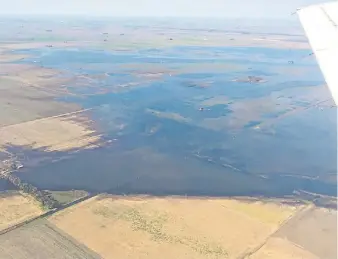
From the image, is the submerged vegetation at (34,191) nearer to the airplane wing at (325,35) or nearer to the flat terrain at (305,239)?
the flat terrain at (305,239)

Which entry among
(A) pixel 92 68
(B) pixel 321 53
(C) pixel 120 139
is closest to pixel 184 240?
(B) pixel 321 53

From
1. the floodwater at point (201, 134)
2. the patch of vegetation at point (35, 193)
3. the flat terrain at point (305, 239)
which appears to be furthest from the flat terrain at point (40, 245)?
the flat terrain at point (305, 239)

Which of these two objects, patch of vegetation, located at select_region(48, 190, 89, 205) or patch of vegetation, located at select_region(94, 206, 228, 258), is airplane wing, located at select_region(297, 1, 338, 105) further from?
patch of vegetation, located at select_region(48, 190, 89, 205)

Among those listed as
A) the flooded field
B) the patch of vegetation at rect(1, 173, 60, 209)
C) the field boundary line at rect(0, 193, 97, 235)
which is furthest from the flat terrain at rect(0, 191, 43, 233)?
the patch of vegetation at rect(1, 173, 60, 209)

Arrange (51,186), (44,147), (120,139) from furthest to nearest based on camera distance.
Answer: (120,139)
(44,147)
(51,186)

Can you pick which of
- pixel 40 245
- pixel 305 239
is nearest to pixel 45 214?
pixel 40 245

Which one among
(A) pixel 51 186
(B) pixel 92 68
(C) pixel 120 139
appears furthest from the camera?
(B) pixel 92 68

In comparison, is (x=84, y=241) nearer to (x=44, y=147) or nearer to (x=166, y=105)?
(x=44, y=147)
